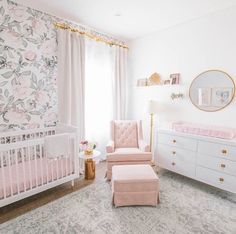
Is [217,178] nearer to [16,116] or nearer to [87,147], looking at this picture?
[87,147]

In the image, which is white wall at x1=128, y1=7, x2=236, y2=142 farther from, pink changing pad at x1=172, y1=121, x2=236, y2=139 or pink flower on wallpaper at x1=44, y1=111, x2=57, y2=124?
pink flower on wallpaper at x1=44, y1=111, x2=57, y2=124

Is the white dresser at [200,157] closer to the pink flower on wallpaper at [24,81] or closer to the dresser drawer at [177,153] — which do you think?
the dresser drawer at [177,153]

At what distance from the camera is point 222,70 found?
2635 mm

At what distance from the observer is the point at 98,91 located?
3.52 meters

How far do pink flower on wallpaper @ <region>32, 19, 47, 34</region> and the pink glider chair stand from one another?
6.21 feet

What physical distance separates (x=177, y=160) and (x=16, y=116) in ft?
8.22

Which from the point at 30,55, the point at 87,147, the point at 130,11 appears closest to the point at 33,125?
the point at 87,147

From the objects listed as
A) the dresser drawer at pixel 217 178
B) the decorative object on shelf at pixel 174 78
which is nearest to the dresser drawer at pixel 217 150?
the dresser drawer at pixel 217 178

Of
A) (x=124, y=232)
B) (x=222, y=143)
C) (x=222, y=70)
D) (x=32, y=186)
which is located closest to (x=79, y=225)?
(x=124, y=232)

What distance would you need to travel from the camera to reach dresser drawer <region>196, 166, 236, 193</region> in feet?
7.29

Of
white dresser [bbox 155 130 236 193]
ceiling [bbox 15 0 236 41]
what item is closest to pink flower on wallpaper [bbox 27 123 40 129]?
ceiling [bbox 15 0 236 41]

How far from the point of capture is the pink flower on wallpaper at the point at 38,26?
2613 millimetres

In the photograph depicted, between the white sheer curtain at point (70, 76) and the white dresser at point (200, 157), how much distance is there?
1.51 m

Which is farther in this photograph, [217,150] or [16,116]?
[16,116]
